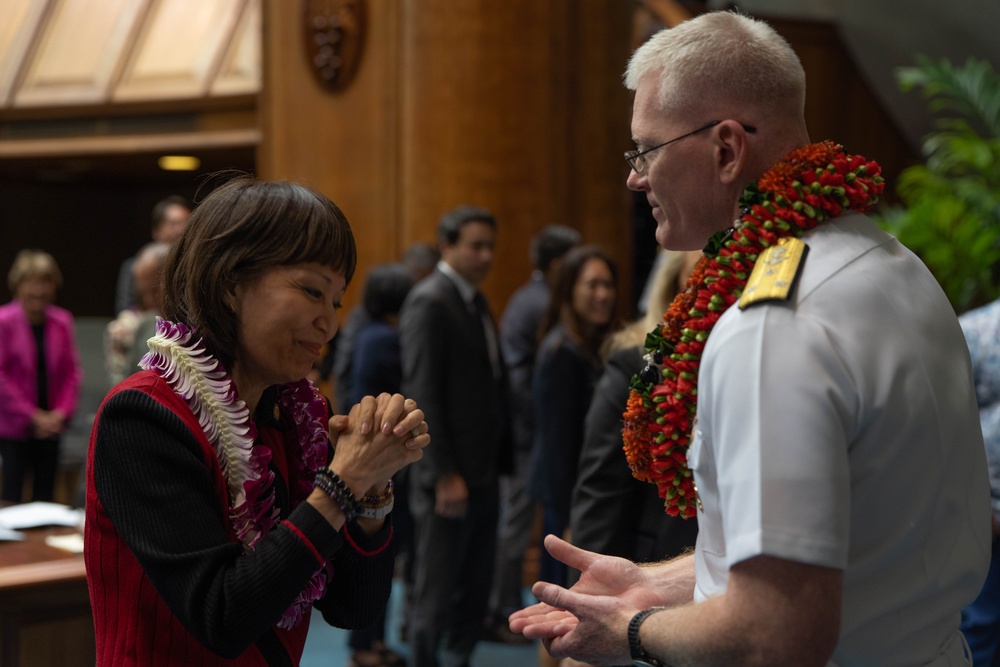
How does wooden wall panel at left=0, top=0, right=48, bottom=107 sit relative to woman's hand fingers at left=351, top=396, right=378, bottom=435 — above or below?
above

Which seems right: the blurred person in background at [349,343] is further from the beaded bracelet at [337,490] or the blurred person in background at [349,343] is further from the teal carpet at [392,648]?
the beaded bracelet at [337,490]

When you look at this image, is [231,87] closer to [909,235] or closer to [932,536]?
[909,235]

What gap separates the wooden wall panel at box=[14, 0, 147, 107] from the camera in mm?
7809

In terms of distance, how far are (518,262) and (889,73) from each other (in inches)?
176

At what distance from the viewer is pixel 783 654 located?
46.8 inches

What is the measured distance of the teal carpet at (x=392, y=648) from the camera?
4805 mm

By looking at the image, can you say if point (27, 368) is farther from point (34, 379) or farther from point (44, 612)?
point (44, 612)

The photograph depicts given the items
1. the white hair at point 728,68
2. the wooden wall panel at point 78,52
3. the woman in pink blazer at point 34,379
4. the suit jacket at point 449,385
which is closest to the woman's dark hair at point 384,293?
the suit jacket at point 449,385

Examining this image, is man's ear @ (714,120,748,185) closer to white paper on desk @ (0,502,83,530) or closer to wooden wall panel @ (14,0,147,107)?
white paper on desk @ (0,502,83,530)

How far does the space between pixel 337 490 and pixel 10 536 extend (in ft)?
6.77

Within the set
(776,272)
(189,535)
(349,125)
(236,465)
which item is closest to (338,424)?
(236,465)

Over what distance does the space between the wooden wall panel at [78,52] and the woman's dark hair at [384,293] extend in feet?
12.7

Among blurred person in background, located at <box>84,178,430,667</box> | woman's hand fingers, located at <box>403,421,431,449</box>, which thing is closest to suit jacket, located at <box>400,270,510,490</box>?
blurred person in background, located at <box>84,178,430,667</box>

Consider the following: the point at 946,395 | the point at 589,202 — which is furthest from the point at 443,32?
the point at 946,395
